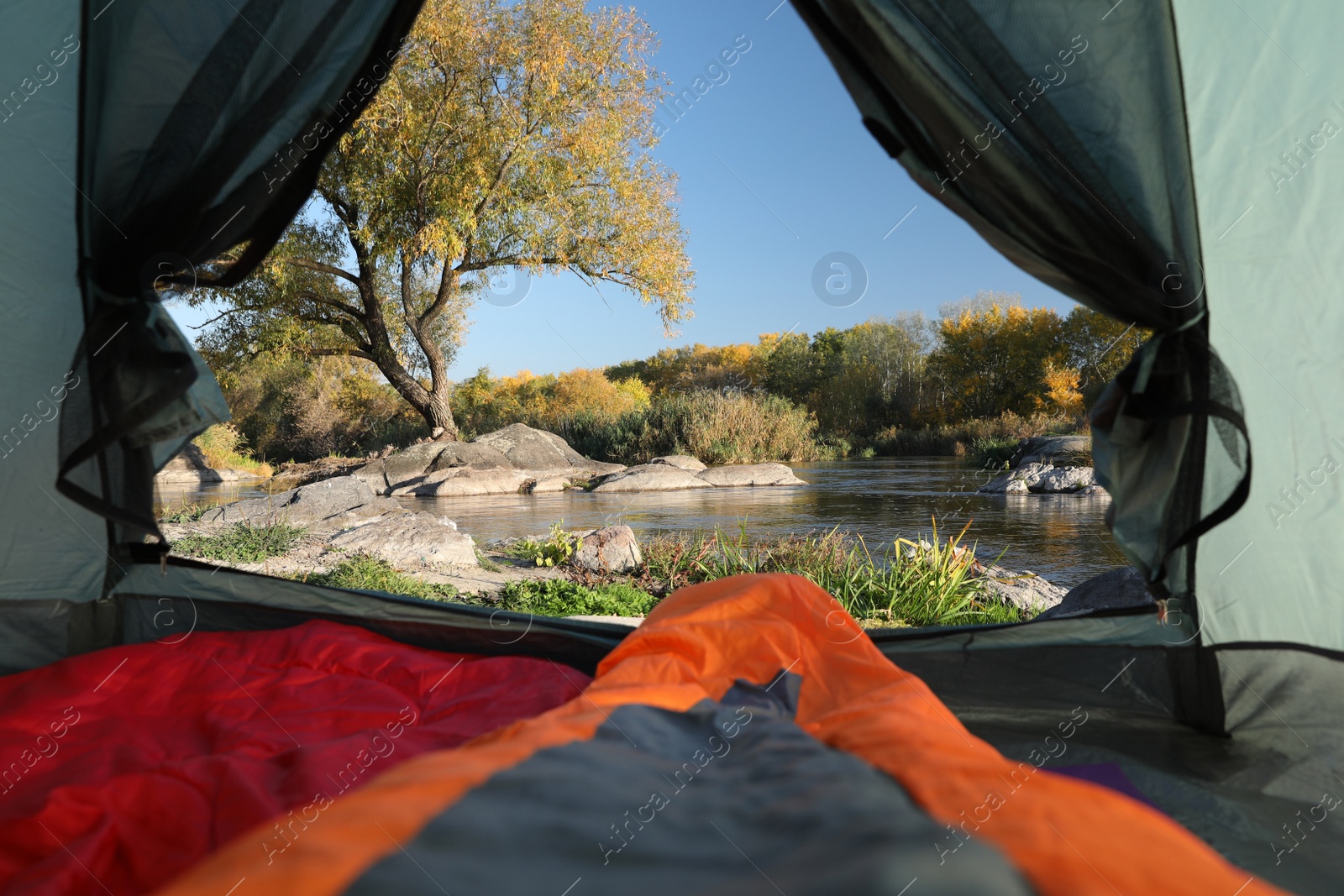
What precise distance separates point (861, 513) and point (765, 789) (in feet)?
17.8

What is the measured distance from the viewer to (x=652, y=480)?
29.7 feet

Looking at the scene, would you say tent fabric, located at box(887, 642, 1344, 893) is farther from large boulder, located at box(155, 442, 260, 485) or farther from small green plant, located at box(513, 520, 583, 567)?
large boulder, located at box(155, 442, 260, 485)

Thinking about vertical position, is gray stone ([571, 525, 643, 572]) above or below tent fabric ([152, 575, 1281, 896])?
below

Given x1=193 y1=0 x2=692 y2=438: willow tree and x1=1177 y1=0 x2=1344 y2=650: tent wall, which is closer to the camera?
x1=1177 y1=0 x2=1344 y2=650: tent wall

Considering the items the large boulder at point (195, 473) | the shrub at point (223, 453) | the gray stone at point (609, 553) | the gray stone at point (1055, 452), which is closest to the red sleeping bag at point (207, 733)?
the gray stone at point (609, 553)

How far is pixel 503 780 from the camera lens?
0.89 meters

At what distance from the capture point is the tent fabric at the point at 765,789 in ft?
2.10

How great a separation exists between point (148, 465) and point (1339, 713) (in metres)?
2.68

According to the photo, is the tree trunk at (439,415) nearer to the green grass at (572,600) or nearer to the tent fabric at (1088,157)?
the green grass at (572,600)

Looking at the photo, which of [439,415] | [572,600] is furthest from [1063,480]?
[439,415]

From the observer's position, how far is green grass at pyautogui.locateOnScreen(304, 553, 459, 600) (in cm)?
340

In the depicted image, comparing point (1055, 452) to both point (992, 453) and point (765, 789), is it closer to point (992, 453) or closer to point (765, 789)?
point (992, 453)

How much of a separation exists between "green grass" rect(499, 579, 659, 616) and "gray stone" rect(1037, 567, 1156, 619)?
1666mm

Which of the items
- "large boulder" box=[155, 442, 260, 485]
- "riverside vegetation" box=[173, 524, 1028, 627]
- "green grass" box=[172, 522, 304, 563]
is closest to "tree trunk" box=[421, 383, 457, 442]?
"large boulder" box=[155, 442, 260, 485]
